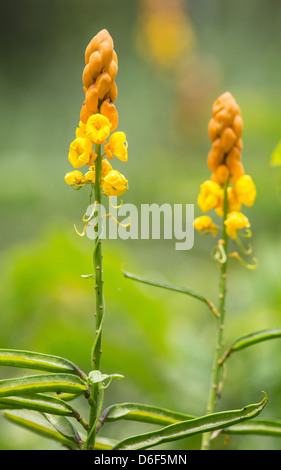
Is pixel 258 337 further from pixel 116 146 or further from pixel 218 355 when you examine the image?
pixel 116 146

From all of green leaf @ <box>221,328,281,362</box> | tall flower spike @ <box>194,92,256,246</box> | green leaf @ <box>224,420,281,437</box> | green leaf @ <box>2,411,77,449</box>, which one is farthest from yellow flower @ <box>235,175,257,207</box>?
green leaf @ <box>2,411,77,449</box>

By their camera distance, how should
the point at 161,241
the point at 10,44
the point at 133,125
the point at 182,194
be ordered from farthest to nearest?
the point at 10,44
the point at 133,125
the point at 161,241
the point at 182,194

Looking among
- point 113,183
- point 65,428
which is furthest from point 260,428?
point 113,183

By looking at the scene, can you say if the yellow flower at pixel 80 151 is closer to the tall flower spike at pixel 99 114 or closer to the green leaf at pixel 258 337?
the tall flower spike at pixel 99 114

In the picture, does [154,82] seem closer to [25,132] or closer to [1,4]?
[25,132]

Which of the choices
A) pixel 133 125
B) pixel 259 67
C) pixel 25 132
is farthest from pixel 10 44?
pixel 259 67

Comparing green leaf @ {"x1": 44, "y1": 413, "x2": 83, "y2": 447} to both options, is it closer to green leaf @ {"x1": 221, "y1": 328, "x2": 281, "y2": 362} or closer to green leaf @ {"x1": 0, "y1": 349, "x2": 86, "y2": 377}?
green leaf @ {"x1": 0, "y1": 349, "x2": 86, "y2": 377}

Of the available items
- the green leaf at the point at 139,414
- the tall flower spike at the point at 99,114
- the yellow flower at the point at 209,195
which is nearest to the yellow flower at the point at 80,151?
the tall flower spike at the point at 99,114
